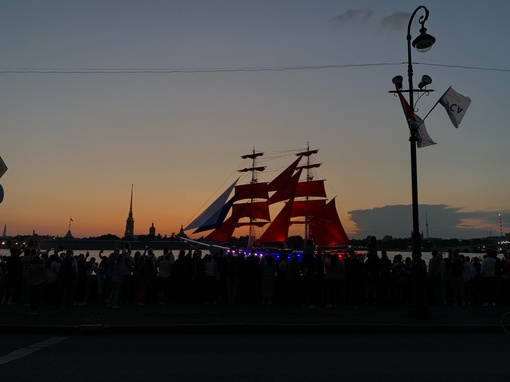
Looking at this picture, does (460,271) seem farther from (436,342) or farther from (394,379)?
(394,379)

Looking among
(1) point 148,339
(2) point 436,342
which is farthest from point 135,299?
(2) point 436,342

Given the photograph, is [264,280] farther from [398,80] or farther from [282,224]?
[282,224]

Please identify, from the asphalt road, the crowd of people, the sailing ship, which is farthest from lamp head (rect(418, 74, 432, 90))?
the sailing ship

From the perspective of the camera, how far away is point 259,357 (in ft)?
27.4

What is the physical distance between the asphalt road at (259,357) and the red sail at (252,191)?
2603 inches

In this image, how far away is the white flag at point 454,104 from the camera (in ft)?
42.4

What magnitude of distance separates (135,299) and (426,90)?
1089 centimetres

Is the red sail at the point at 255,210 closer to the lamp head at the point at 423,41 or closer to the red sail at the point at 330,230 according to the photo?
the red sail at the point at 330,230

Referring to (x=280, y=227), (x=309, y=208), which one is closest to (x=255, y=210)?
(x=309, y=208)

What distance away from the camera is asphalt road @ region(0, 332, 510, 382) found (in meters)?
7.00

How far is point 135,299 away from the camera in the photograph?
15125 millimetres

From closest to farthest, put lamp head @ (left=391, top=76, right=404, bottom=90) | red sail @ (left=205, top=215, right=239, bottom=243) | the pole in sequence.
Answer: the pole < lamp head @ (left=391, top=76, right=404, bottom=90) < red sail @ (left=205, top=215, right=239, bottom=243)

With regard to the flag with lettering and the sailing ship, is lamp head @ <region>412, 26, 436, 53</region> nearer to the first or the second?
the flag with lettering

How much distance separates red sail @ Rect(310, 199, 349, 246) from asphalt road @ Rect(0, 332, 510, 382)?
59.6 meters
